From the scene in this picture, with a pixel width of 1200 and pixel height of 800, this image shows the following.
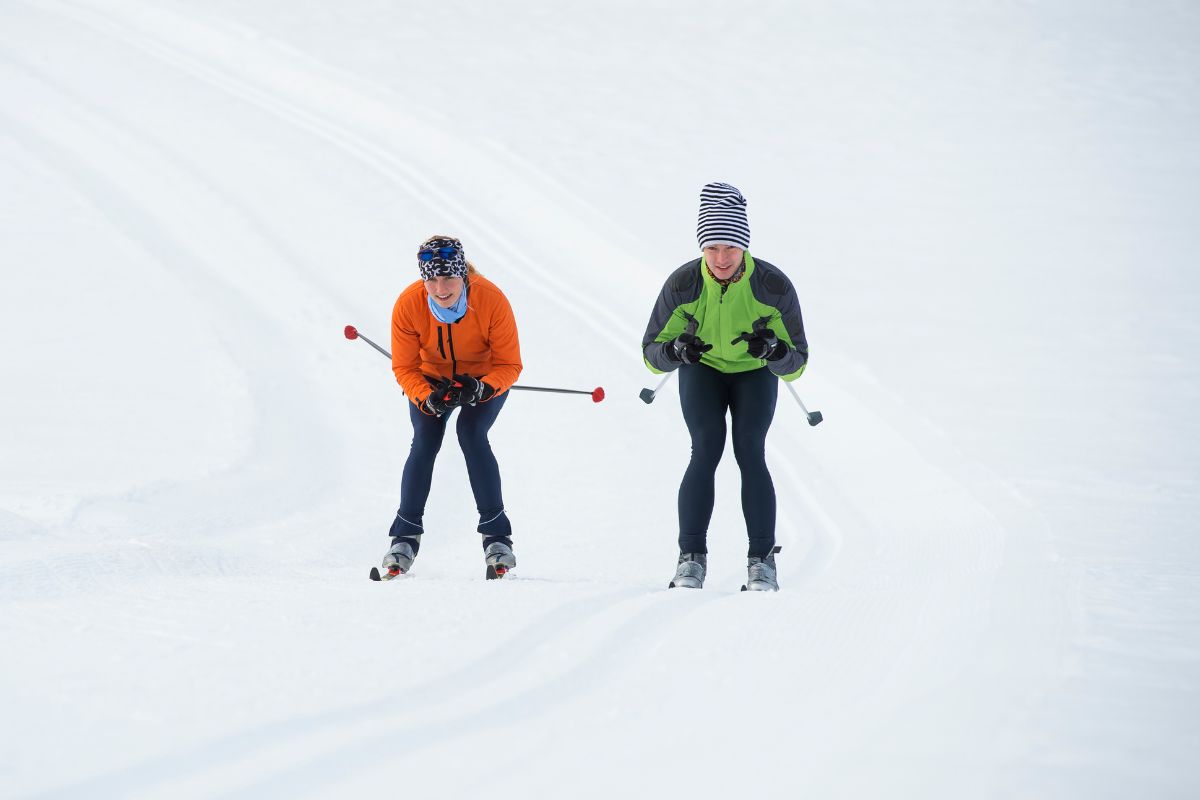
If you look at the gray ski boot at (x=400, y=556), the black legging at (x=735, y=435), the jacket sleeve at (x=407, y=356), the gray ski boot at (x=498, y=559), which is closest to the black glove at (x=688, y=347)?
the black legging at (x=735, y=435)

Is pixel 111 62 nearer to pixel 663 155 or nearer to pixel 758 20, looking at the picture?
pixel 663 155

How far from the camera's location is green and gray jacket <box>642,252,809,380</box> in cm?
405

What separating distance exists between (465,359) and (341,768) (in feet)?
8.36

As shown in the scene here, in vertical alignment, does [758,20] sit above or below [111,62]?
above

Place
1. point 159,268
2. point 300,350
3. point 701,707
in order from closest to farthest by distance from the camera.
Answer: point 701,707 < point 300,350 < point 159,268

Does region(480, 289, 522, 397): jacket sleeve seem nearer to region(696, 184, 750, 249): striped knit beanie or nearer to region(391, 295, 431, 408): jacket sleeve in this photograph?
region(391, 295, 431, 408): jacket sleeve

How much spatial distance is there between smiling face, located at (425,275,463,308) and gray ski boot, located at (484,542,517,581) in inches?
41.4

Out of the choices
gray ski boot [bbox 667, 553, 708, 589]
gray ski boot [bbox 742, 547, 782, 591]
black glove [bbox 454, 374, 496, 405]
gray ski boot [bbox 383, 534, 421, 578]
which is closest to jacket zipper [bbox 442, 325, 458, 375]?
black glove [bbox 454, 374, 496, 405]

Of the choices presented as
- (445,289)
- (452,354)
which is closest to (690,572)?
(452,354)

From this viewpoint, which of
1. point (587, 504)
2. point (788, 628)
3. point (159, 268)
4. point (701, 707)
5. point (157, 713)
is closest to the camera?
point (157, 713)

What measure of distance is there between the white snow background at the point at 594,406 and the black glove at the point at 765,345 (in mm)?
904

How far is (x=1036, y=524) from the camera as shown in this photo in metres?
5.09

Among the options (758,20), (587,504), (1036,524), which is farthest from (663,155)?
(1036,524)

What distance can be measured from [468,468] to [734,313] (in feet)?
4.32
